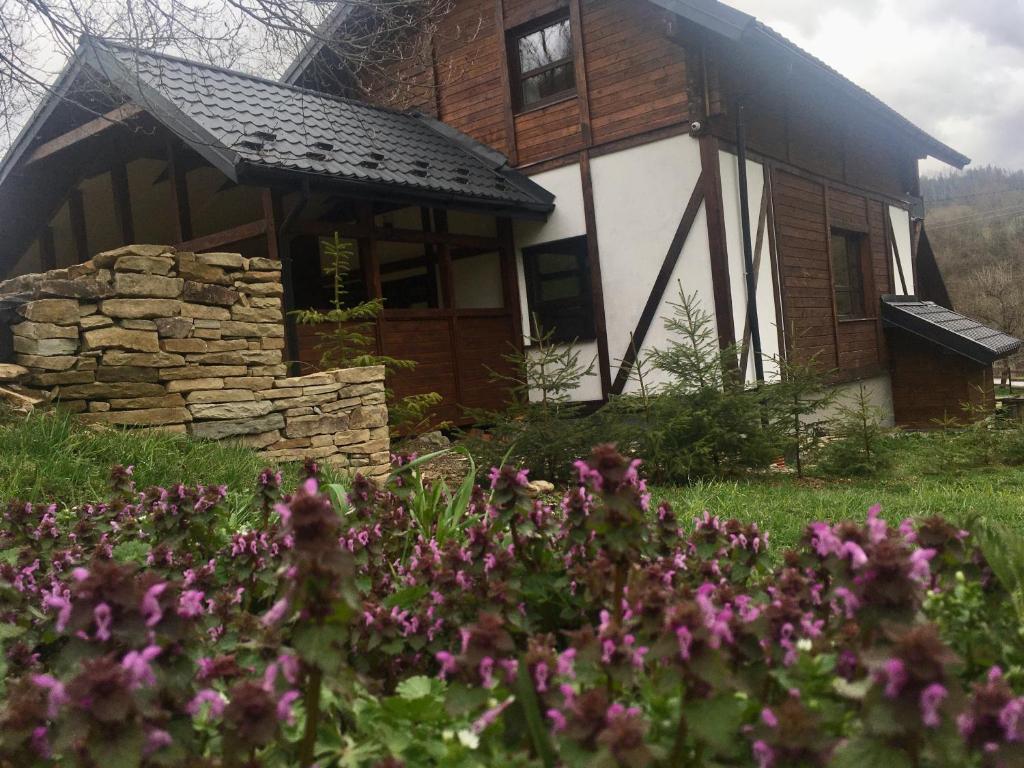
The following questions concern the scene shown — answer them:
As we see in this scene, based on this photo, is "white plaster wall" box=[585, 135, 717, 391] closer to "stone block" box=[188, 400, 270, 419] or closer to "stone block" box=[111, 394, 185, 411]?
"stone block" box=[188, 400, 270, 419]

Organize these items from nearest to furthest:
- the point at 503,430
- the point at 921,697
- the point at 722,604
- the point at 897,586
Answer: the point at 921,697, the point at 897,586, the point at 722,604, the point at 503,430

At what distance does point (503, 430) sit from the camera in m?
7.22

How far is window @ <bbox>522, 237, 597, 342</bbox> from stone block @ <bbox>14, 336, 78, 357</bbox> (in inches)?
215

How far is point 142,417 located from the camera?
5652mm

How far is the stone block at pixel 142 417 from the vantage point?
5414mm

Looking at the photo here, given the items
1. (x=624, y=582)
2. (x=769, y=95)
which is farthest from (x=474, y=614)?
(x=769, y=95)

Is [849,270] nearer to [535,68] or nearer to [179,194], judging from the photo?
[535,68]

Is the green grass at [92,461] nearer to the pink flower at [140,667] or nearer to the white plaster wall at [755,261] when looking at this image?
the pink flower at [140,667]

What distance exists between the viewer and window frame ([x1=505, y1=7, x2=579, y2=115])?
32.3ft

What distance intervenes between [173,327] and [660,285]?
17.3ft

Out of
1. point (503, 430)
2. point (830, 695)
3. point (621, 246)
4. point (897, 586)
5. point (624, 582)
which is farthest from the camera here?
point (621, 246)

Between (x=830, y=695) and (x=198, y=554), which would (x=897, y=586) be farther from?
(x=198, y=554)

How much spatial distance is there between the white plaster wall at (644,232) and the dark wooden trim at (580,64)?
16.8 inches

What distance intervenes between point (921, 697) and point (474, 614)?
0.93 m
